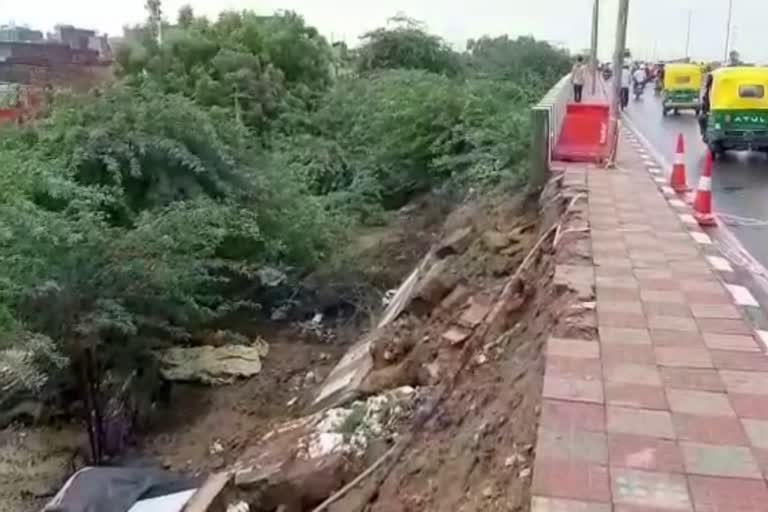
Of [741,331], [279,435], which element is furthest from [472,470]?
[279,435]

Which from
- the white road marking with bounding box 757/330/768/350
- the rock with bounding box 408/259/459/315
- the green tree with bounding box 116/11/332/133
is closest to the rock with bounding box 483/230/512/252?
the rock with bounding box 408/259/459/315

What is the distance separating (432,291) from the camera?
7957 mm

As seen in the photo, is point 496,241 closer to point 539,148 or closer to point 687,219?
point 539,148

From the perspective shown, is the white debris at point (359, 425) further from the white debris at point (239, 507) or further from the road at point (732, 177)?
the road at point (732, 177)

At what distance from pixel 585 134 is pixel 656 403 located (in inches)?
338

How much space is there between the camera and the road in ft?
30.9

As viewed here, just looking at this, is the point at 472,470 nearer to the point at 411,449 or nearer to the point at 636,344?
the point at 411,449

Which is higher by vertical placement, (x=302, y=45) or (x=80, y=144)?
(x=302, y=45)

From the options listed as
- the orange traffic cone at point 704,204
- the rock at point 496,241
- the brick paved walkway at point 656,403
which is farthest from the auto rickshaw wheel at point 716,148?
the brick paved walkway at point 656,403

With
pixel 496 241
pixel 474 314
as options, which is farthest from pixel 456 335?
pixel 496 241

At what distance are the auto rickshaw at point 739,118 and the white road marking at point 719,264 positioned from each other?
12112 millimetres

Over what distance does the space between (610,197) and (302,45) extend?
15.9 meters

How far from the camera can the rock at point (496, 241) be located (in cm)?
798

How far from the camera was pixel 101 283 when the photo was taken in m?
8.14
